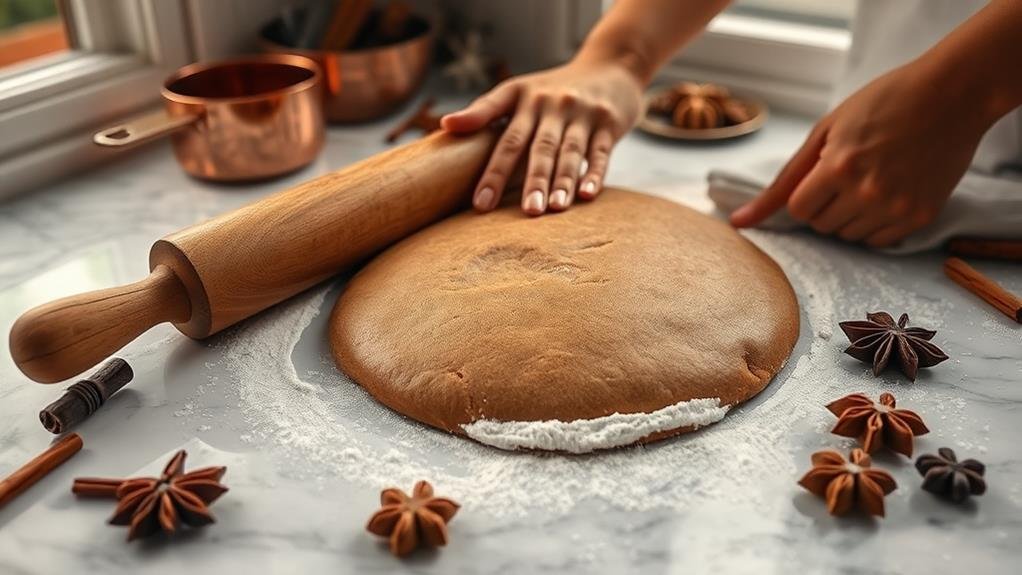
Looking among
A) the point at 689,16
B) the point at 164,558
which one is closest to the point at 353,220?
the point at 164,558

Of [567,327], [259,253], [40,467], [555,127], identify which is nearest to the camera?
[40,467]

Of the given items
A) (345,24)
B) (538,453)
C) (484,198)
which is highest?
(345,24)

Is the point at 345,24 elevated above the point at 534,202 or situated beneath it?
elevated above

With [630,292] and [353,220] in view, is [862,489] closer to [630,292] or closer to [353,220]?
[630,292]

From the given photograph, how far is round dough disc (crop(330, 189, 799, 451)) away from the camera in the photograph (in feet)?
3.38

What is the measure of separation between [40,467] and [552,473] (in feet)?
1.78

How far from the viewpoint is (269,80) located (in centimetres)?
179

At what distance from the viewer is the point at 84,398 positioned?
1.06 metres

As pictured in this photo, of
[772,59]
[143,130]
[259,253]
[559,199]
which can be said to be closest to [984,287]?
[559,199]

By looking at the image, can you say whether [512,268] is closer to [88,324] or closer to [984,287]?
[88,324]

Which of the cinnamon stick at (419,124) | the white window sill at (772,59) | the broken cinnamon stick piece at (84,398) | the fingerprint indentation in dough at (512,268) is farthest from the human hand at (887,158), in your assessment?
the broken cinnamon stick piece at (84,398)

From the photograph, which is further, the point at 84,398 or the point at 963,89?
the point at 963,89

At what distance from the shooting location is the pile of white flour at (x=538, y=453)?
96cm

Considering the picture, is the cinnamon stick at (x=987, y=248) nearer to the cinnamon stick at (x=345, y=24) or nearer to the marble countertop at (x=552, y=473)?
the marble countertop at (x=552, y=473)
